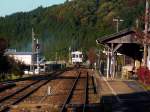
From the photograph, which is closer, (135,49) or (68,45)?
(135,49)

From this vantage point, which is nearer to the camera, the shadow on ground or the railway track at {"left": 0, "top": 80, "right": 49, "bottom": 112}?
the shadow on ground

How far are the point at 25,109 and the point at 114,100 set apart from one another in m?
4.90

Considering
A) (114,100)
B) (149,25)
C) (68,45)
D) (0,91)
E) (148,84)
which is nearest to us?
(114,100)

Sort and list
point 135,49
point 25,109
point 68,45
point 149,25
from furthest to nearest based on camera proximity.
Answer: point 68,45 → point 135,49 → point 149,25 → point 25,109

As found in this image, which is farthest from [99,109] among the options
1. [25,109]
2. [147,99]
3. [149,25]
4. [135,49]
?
[135,49]

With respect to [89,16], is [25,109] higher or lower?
lower

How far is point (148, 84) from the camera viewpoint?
1411 inches

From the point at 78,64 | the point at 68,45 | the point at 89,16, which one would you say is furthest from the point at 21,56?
the point at 89,16

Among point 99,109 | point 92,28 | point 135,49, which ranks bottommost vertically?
point 99,109

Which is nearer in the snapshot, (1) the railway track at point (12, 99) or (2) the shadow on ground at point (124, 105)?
(2) the shadow on ground at point (124, 105)

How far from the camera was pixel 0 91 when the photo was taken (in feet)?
110

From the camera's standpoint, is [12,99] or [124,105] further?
[12,99]

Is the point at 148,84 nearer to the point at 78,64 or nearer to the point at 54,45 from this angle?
the point at 78,64

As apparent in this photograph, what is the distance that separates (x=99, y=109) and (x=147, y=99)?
4416mm
